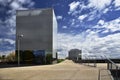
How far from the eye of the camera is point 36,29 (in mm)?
70312

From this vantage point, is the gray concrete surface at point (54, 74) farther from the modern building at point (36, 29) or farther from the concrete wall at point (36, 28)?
the concrete wall at point (36, 28)

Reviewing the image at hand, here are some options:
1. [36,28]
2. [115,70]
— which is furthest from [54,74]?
[36,28]

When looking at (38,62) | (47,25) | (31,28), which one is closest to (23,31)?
(31,28)

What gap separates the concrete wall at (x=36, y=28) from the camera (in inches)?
2682

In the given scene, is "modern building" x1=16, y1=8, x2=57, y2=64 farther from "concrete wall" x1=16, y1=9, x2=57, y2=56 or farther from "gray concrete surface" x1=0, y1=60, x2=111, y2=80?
"gray concrete surface" x1=0, y1=60, x2=111, y2=80

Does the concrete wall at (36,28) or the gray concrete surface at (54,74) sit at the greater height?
the concrete wall at (36,28)

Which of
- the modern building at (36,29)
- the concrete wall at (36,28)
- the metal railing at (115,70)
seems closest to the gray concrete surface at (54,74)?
the metal railing at (115,70)

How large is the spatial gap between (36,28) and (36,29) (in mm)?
300

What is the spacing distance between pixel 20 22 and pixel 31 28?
376 centimetres

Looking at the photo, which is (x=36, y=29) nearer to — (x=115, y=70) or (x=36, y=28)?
(x=36, y=28)

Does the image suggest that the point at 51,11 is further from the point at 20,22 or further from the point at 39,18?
the point at 20,22

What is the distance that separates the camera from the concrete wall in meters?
68.1

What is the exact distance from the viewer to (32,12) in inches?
2800

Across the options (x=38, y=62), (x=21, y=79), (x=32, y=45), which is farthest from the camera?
(x=32, y=45)
